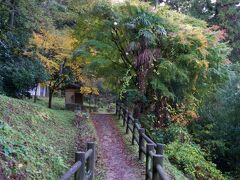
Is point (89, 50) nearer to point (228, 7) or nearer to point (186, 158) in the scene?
point (186, 158)

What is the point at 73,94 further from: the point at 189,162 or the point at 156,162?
the point at 156,162

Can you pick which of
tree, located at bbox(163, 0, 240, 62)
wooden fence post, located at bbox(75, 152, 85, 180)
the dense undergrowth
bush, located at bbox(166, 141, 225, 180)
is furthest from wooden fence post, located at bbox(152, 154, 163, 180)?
tree, located at bbox(163, 0, 240, 62)

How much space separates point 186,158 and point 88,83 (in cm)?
1101

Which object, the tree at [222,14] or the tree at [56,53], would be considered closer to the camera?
the tree at [56,53]

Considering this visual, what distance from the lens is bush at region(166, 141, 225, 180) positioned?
456 inches

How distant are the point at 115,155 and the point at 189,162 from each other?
10.8 ft

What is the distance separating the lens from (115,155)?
33.2 ft

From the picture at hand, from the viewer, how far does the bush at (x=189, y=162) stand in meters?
11.6

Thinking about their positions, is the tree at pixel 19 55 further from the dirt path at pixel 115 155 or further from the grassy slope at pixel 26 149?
the grassy slope at pixel 26 149

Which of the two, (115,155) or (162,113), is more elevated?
(162,113)

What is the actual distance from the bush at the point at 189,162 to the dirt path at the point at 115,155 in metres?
2.05

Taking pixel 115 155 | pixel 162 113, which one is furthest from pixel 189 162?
pixel 162 113

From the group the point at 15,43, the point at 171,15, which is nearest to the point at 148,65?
the point at 171,15

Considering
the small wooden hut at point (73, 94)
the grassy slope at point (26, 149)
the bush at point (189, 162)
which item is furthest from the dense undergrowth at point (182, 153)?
the small wooden hut at point (73, 94)
